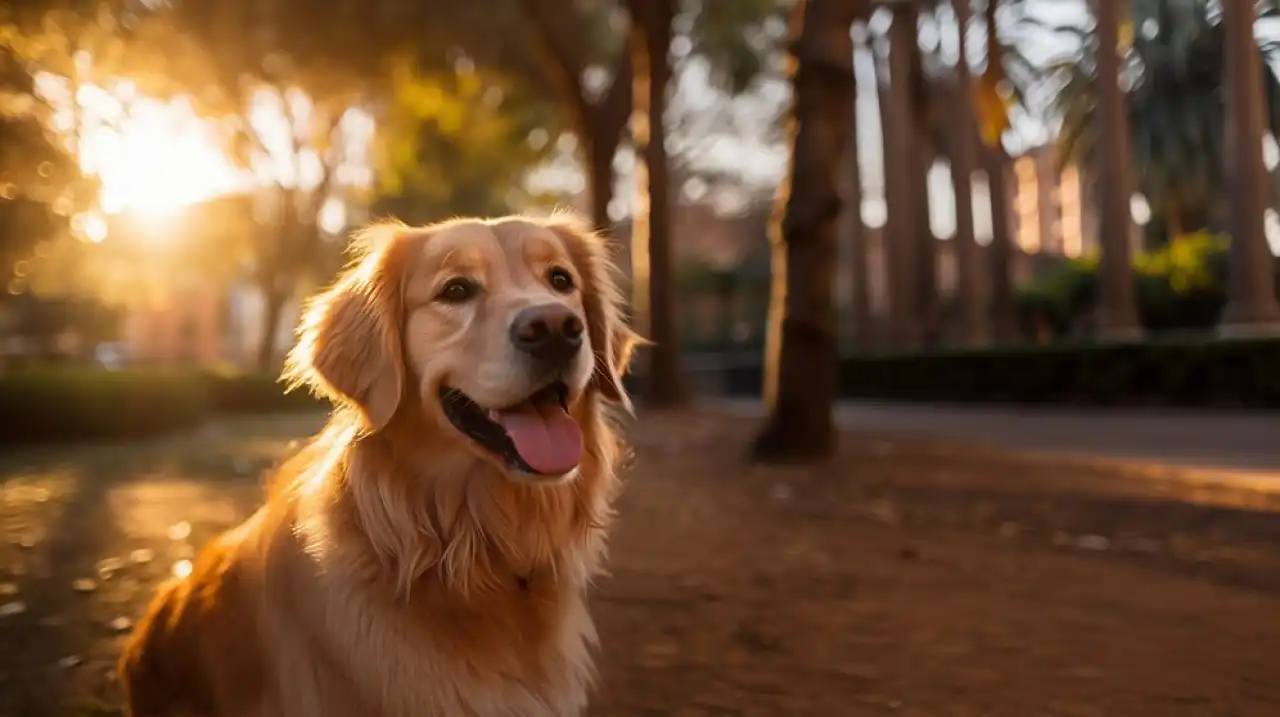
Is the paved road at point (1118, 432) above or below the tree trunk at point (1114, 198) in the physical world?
below

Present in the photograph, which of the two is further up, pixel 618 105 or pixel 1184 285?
pixel 618 105

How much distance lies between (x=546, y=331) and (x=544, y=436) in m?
0.30

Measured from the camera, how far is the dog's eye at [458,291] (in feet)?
9.70

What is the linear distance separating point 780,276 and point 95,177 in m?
6.96

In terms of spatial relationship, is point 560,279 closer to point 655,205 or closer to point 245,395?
point 655,205

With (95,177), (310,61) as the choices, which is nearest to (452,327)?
(95,177)

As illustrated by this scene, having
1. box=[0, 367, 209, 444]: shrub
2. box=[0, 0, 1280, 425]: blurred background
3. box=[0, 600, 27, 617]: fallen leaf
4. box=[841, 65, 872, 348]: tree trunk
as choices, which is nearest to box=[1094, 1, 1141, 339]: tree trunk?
box=[0, 0, 1280, 425]: blurred background

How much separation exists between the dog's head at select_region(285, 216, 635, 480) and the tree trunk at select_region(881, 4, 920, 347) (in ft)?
83.1

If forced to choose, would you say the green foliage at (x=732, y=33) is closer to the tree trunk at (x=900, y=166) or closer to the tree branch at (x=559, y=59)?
the tree branch at (x=559, y=59)

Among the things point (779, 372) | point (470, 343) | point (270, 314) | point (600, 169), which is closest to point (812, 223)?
point (779, 372)

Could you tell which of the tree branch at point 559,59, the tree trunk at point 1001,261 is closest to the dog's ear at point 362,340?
the tree branch at point 559,59

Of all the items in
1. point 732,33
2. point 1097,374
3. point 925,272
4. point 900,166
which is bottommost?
point 1097,374

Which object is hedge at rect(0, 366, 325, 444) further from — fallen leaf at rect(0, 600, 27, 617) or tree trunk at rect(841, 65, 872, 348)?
tree trunk at rect(841, 65, 872, 348)

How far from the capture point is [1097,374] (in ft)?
57.1
